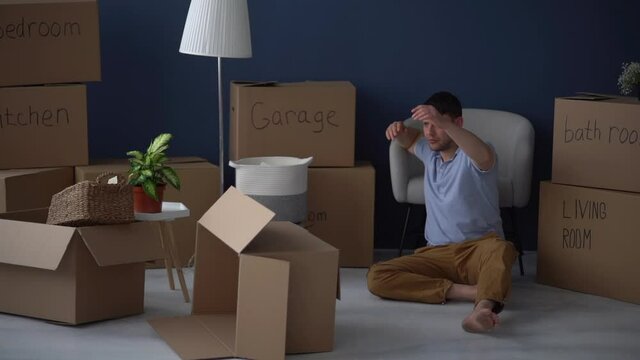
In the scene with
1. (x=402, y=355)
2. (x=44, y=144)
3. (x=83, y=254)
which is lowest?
(x=402, y=355)

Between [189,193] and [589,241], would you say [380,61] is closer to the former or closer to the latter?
[189,193]

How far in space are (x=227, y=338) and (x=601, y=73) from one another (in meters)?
2.32

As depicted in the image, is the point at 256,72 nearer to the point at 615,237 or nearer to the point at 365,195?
the point at 365,195

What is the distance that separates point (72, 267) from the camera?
3.53 meters

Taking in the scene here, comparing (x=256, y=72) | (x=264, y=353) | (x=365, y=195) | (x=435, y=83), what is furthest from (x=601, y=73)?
(x=264, y=353)

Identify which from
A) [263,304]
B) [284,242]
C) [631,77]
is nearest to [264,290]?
[263,304]

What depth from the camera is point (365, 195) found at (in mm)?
4535

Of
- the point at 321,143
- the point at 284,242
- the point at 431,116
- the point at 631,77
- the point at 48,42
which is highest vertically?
the point at 48,42

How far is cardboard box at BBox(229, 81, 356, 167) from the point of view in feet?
14.6

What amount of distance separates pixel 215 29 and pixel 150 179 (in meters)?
0.81

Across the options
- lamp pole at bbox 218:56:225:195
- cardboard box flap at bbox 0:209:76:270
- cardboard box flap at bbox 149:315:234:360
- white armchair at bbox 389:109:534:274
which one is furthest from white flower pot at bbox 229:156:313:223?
cardboard box flap at bbox 0:209:76:270

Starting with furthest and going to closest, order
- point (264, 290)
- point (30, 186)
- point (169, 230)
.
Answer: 1. point (30, 186)
2. point (169, 230)
3. point (264, 290)

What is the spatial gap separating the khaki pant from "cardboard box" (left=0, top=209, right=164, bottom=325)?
2.88ft

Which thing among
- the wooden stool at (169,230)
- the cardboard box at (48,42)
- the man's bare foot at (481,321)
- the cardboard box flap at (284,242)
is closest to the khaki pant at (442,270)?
the man's bare foot at (481,321)
